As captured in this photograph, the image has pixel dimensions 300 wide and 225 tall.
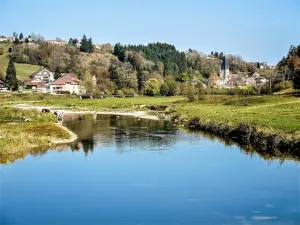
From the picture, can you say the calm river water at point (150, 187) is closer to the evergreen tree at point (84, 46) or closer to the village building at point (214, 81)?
the village building at point (214, 81)

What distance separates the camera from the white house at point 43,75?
131m

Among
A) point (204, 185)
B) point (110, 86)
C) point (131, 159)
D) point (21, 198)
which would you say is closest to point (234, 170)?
point (204, 185)

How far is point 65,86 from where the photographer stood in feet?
381

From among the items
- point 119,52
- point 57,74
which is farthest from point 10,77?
point 119,52

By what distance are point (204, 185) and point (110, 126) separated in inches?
1103

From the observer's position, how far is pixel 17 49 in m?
150

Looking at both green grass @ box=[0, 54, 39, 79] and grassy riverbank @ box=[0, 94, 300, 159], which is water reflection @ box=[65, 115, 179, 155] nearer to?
grassy riverbank @ box=[0, 94, 300, 159]

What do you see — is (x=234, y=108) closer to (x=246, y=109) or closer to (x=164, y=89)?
(x=246, y=109)

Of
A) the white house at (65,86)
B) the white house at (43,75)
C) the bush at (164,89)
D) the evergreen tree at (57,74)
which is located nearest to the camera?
Result: the bush at (164,89)

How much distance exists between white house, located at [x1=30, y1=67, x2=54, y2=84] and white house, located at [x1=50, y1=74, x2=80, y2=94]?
13.1 meters

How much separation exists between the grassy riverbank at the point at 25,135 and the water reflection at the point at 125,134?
2.08m

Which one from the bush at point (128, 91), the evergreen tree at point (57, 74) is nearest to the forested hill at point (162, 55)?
the evergreen tree at point (57, 74)

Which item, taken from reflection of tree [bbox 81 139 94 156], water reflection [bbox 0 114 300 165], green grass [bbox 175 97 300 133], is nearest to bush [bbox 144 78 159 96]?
green grass [bbox 175 97 300 133]

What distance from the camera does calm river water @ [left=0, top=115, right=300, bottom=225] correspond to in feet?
57.7
